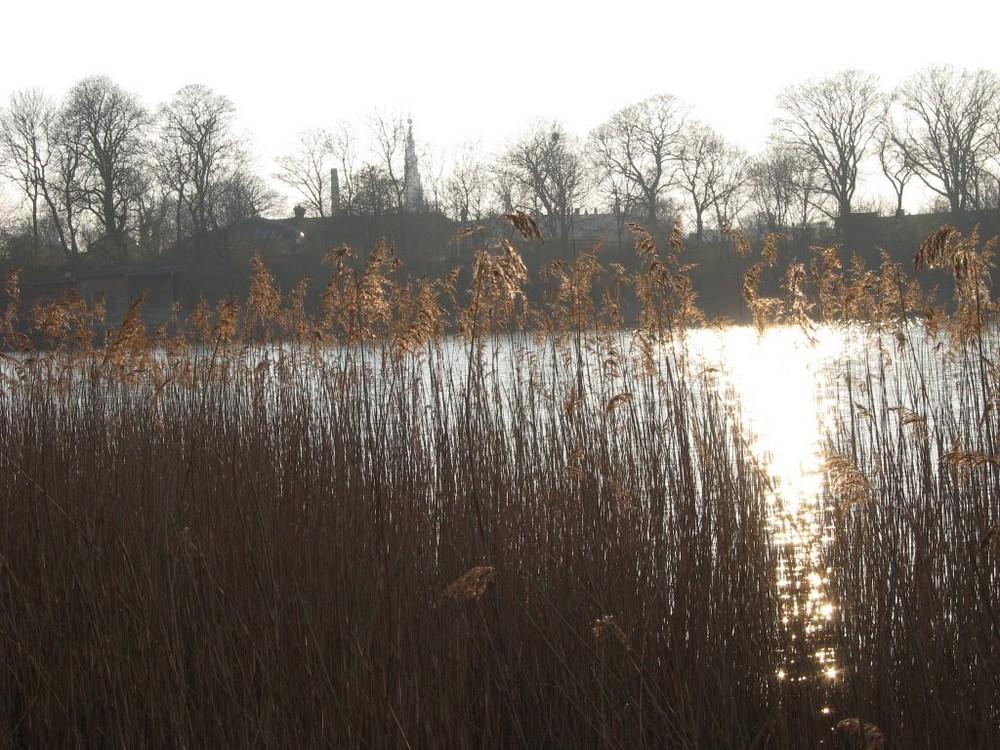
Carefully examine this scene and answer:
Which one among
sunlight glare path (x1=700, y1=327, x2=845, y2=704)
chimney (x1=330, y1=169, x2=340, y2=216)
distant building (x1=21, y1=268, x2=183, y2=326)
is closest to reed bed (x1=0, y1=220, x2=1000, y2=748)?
sunlight glare path (x1=700, y1=327, x2=845, y2=704)

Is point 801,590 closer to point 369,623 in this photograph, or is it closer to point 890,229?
point 369,623

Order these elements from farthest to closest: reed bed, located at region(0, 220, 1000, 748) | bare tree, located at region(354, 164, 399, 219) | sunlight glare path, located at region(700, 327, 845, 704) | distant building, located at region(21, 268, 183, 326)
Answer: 1. bare tree, located at region(354, 164, 399, 219)
2. distant building, located at region(21, 268, 183, 326)
3. sunlight glare path, located at region(700, 327, 845, 704)
4. reed bed, located at region(0, 220, 1000, 748)

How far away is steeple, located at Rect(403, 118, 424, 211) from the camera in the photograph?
3988cm

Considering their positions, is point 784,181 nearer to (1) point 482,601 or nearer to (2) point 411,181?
(2) point 411,181

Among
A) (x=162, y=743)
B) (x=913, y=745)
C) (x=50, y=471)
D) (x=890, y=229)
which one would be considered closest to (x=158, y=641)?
(x=162, y=743)

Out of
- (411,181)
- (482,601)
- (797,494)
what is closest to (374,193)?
(411,181)

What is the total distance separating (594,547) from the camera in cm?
360

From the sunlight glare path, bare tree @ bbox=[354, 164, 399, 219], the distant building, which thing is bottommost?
the sunlight glare path

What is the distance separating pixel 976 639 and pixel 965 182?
1395 inches

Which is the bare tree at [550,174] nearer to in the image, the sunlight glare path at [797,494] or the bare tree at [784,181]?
the bare tree at [784,181]

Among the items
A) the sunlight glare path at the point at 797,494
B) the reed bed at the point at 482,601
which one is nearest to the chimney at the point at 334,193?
the sunlight glare path at the point at 797,494

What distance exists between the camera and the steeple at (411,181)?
39.9 meters

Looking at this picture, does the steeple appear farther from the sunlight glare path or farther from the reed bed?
the reed bed

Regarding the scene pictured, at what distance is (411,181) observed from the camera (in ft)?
146
